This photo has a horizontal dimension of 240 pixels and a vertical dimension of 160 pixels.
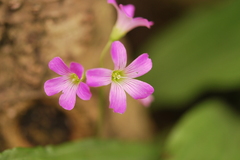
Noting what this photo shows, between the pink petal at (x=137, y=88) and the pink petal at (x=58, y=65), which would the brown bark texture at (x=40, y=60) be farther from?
the pink petal at (x=137, y=88)

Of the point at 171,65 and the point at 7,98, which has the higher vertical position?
the point at 7,98

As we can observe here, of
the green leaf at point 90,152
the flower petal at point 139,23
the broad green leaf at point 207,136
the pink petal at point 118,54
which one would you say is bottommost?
the broad green leaf at point 207,136

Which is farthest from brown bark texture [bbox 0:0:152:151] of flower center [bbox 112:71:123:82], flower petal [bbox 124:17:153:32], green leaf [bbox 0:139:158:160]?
flower center [bbox 112:71:123:82]

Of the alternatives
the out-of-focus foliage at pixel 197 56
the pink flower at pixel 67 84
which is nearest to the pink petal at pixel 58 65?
the pink flower at pixel 67 84

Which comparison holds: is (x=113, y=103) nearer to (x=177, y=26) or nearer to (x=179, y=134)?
(x=179, y=134)

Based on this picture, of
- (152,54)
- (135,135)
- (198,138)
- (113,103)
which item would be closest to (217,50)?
(152,54)

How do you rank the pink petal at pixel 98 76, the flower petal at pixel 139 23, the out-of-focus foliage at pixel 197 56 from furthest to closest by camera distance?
the out-of-focus foliage at pixel 197 56 < the flower petal at pixel 139 23 < the pink petal at pixel 98 76
